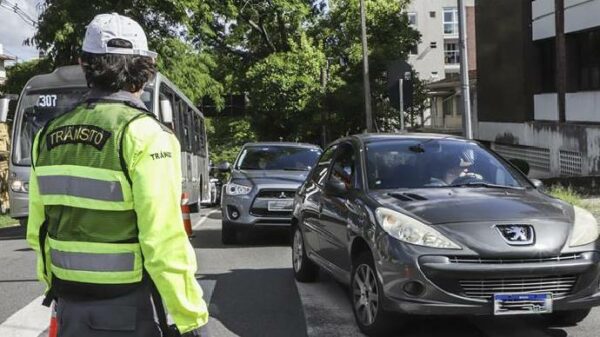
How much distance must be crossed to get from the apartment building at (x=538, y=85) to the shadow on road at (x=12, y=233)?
46.9 ft

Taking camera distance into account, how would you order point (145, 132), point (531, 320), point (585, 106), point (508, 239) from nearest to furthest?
point (145, 132) < point (508, 239) < point (531, 320) < point (585, 106)

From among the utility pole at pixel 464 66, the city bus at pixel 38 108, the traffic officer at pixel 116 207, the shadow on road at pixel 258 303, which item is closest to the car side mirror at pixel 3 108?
the city bus at pixel 38 108

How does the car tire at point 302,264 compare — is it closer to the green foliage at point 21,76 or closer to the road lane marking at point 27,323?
the road lane marking at point 27,323

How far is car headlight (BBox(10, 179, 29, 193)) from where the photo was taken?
11789mm

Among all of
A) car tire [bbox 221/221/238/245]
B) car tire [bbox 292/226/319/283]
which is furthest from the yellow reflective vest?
car tire [bbox 221/221/238/245]

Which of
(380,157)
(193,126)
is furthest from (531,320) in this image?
(193,126)

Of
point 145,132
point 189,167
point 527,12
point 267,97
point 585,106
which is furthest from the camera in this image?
point 267,97

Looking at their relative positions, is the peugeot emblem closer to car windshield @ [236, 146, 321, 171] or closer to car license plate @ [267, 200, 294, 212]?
car license plate @ [267, 200, 294, 212]

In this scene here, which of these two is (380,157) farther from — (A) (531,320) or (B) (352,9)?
(B) (352,9)

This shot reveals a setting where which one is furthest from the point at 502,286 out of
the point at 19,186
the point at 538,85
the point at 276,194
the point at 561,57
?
the point at 538,85

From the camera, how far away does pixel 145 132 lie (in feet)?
7.63

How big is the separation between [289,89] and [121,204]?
32.5 meters

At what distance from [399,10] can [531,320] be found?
1270 inches

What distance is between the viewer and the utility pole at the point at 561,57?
2123cm
